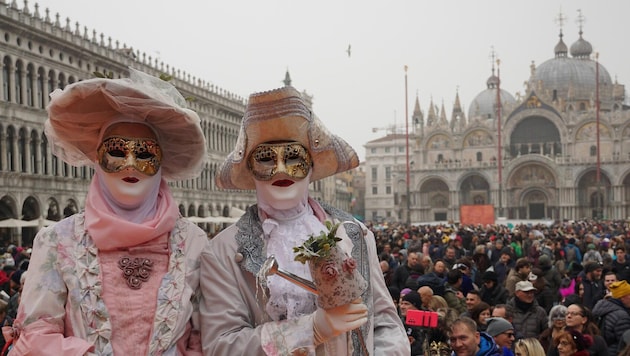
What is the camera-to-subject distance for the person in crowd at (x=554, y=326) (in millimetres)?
6555

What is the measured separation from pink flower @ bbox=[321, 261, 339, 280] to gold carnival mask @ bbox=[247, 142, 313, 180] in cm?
74

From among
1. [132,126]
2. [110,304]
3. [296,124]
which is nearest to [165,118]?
[132,126]

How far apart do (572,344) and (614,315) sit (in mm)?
1783

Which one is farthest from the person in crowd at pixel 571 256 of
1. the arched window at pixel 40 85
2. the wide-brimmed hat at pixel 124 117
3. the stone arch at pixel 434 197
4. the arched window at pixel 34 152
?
the stone arch at pixel 434 197

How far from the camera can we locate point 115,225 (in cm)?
318

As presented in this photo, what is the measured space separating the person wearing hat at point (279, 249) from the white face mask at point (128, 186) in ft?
1.25

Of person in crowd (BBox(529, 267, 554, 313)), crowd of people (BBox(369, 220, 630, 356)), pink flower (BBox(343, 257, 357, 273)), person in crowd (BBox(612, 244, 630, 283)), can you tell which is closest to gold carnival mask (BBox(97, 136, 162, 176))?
pink flower (BBox(343, 257, 357, 273))

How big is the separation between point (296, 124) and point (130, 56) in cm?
3521

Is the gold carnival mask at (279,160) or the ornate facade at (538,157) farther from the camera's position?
the ornate facade at (538,157)

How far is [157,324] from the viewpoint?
3.13 meters

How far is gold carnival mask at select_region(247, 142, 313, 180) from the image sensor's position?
3.26 m

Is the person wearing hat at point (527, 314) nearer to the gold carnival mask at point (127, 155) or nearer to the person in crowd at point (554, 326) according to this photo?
the person in crowd at point (554, 326)

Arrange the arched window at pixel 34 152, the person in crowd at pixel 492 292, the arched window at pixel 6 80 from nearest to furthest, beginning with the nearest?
the person in crowd at pixel 492 292
the arched window at pixel 6 80
the arched window at pixel 34 152

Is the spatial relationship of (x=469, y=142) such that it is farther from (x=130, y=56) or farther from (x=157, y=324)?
Answer: (x=157, y=324)
